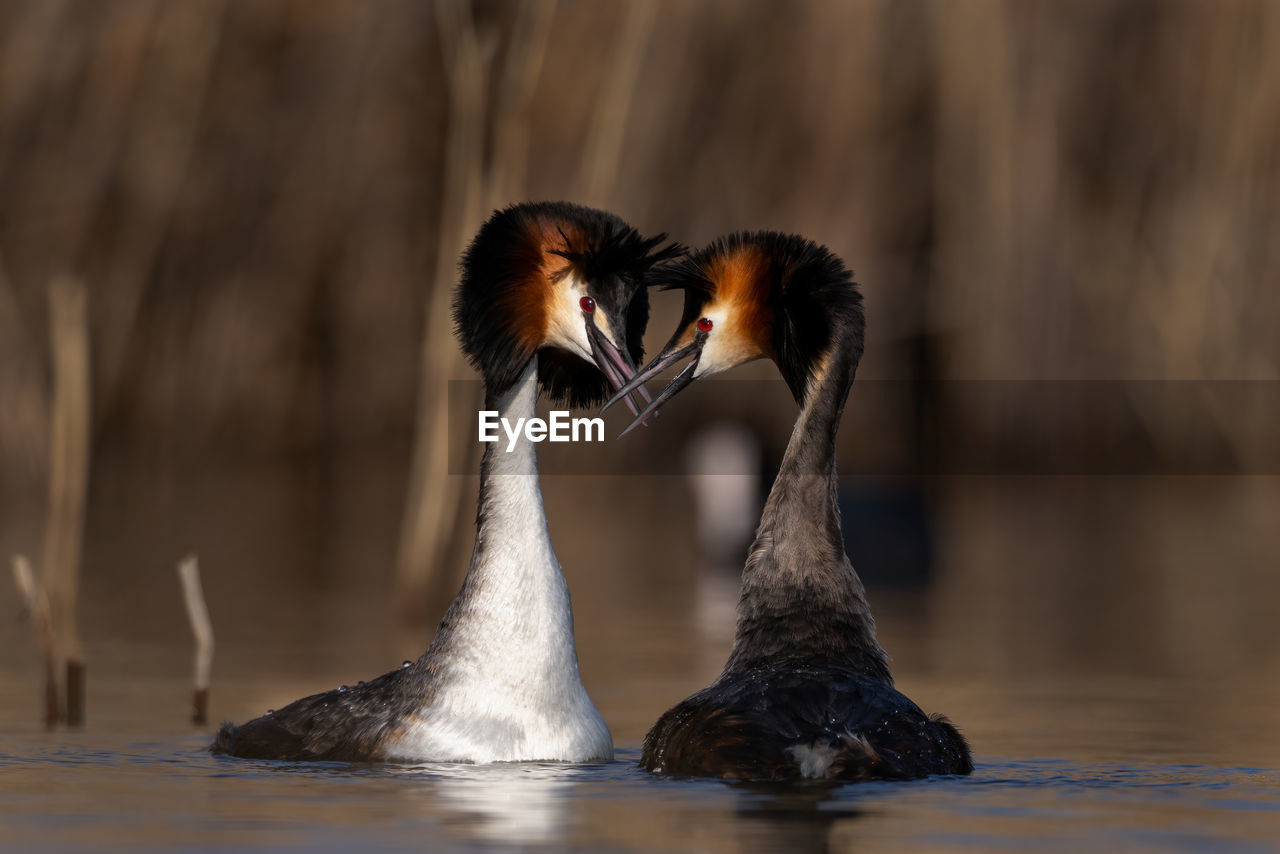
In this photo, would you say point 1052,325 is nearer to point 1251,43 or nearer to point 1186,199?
point 1186,199

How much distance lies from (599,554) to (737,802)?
27.4 ft

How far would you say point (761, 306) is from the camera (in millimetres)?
7449

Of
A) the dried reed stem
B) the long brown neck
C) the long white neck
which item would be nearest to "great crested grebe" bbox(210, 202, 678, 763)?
the long white neck

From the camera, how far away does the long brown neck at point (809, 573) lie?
7.05 metres

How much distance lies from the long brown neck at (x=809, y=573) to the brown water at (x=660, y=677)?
1.77ft

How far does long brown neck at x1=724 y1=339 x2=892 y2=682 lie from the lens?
705 cm

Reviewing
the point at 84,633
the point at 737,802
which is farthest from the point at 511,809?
the point at 84,633

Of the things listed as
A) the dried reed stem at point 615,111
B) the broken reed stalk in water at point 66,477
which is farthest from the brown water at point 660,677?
the dried reed stem at point 615,111

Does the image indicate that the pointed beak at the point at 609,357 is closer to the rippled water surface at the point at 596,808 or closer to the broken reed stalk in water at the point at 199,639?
the rippled water surface at the point at 596,808

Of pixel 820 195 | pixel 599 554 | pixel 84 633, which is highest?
pixel 820 195

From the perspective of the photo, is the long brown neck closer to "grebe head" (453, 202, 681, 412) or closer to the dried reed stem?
"grebe head" (453, 202, 681, 412)

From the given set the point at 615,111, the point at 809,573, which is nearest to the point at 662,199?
the point at 615,111

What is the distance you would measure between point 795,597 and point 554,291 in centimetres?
118

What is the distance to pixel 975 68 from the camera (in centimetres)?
1593
